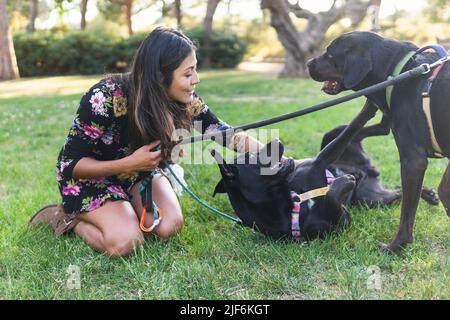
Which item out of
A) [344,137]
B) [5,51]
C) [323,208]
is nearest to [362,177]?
[344,137]

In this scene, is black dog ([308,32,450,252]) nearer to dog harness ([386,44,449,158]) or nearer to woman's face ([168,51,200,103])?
dog harness ([386,44,449,158])

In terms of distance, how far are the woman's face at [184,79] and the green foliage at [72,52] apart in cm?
1628

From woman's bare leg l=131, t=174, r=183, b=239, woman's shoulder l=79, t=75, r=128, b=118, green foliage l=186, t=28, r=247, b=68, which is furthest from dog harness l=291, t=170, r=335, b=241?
green foliage l=186, t=28, r=247, b=68

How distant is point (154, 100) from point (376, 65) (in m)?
1.22

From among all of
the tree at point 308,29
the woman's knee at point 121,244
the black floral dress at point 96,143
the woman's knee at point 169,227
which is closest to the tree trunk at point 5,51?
the tree at point 308,29

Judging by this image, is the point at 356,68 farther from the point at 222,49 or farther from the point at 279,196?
the point at 222,49

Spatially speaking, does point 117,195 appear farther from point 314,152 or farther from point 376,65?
point 314,152

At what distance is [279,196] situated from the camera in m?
2.63

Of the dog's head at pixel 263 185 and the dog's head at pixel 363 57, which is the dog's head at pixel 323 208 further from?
the dog's head at pixel 363 57

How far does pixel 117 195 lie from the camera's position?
9.57ft

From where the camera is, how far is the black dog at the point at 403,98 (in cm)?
245

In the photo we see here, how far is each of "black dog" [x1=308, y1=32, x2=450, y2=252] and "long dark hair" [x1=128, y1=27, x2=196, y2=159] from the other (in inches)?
34.2

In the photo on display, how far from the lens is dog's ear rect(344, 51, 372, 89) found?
2.66 metres
